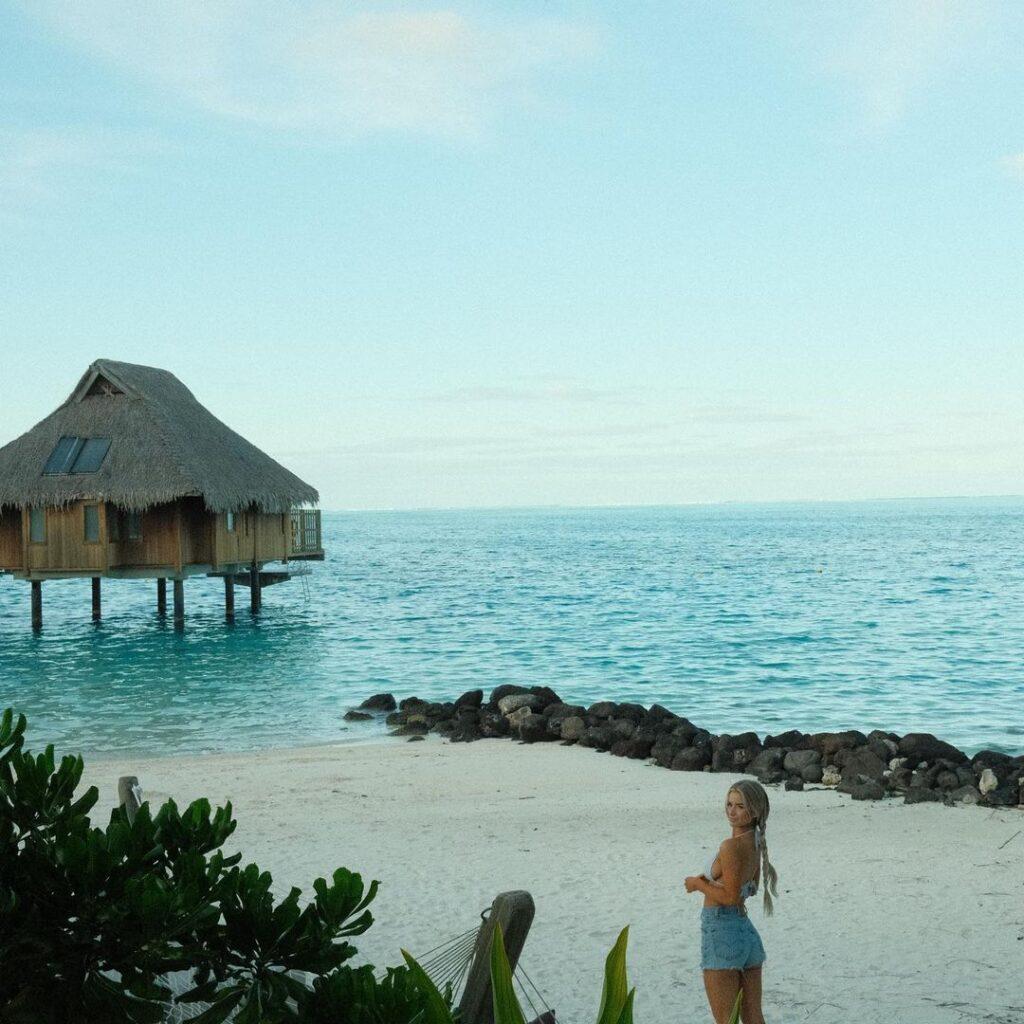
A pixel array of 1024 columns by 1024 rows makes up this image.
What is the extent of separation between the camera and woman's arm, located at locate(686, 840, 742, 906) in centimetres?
504

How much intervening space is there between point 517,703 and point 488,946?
14.1 metres

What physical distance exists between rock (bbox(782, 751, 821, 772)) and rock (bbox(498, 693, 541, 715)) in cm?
520

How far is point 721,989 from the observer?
17.2 ft

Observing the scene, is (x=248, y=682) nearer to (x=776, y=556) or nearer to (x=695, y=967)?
(x=695, y=967)

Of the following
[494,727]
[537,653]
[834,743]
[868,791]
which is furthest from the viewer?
[537,653]

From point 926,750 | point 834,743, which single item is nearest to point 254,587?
point 834,743

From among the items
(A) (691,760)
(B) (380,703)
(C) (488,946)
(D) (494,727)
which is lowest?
(B) (380,703)

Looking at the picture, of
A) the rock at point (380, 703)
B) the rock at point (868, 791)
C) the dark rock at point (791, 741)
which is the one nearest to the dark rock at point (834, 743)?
the dark rock at point (791, 741)

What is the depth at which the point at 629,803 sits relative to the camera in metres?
12.2

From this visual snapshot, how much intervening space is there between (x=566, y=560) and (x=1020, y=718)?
6127 cm

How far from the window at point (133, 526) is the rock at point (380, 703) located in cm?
1048

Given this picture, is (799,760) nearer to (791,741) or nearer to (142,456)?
(791,741)

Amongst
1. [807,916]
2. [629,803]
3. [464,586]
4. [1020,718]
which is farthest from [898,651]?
[464,586]

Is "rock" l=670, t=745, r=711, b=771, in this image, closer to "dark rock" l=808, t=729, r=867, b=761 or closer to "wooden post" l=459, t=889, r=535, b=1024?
"dark rock" l=808, t=729, r=867, b=761
